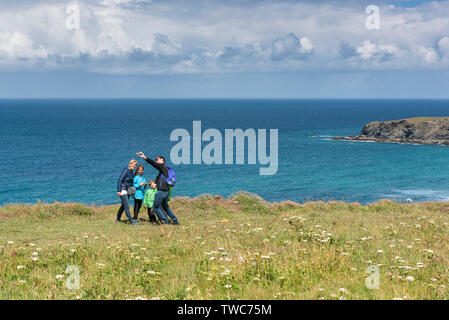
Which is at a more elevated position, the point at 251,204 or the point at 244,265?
the point at 244,265

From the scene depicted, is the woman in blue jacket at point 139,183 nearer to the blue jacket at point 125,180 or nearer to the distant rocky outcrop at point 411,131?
the blue jacket at point 125,180

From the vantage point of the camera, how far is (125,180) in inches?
701

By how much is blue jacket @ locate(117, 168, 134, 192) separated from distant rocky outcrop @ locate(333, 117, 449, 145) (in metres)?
119

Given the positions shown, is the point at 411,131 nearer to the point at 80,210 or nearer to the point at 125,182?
the point at 80,210

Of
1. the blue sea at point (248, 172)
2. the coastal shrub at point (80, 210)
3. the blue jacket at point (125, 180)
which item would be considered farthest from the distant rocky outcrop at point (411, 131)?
the blue jacket at point (125, 180)

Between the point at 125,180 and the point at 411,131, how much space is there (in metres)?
127

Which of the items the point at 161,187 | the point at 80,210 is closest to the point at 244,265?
the point at 161,187

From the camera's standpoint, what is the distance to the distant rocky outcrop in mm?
123250

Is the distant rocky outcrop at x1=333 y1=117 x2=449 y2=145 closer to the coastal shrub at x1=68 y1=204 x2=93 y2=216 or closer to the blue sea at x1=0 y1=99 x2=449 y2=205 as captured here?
the blue sea at x1=0 y1=99 x2=449 y2=205

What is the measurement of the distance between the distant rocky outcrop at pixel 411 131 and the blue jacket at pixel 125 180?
391 ft

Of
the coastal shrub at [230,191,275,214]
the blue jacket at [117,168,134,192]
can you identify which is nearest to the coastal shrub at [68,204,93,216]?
the blue jacket at [117,168,134,192]

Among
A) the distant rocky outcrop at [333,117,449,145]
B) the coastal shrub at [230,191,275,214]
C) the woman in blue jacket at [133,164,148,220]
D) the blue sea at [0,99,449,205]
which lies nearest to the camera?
the woman in blue jacket at [133,164,148,220]

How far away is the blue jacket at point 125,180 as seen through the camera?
17.6 metres
